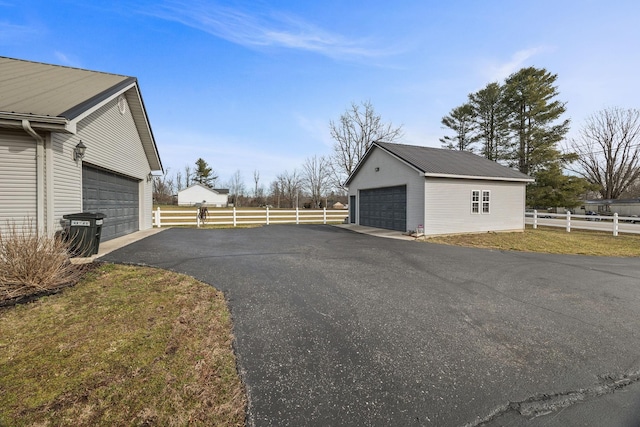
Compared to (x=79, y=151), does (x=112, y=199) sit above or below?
below

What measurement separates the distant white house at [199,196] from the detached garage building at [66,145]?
142 feet

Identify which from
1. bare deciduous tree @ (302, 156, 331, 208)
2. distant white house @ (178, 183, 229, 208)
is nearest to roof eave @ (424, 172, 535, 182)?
bare deciduous tree @ (302, 156, 331, 208)

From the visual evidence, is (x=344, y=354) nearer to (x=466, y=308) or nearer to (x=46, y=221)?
(x=466, y=308)

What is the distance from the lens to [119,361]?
107 inches

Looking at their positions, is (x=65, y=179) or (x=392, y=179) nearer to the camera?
(x=65, y=179)

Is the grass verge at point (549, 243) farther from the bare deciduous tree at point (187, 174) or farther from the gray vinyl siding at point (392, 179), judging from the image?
the bare deciduous tree at point (187, 174)

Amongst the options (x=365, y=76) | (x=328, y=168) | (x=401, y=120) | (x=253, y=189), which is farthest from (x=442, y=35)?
(x=253, y=189)

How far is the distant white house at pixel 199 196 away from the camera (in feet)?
177

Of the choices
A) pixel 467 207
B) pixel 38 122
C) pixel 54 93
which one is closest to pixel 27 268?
pixel 38 122

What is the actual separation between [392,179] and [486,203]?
16.9ft

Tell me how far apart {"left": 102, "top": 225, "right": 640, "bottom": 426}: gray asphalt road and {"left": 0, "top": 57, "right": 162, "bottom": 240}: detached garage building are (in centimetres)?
233

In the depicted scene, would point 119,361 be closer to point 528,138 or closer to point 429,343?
point 429,343

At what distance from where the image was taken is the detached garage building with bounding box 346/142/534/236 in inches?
534

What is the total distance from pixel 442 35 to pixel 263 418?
12889mm
